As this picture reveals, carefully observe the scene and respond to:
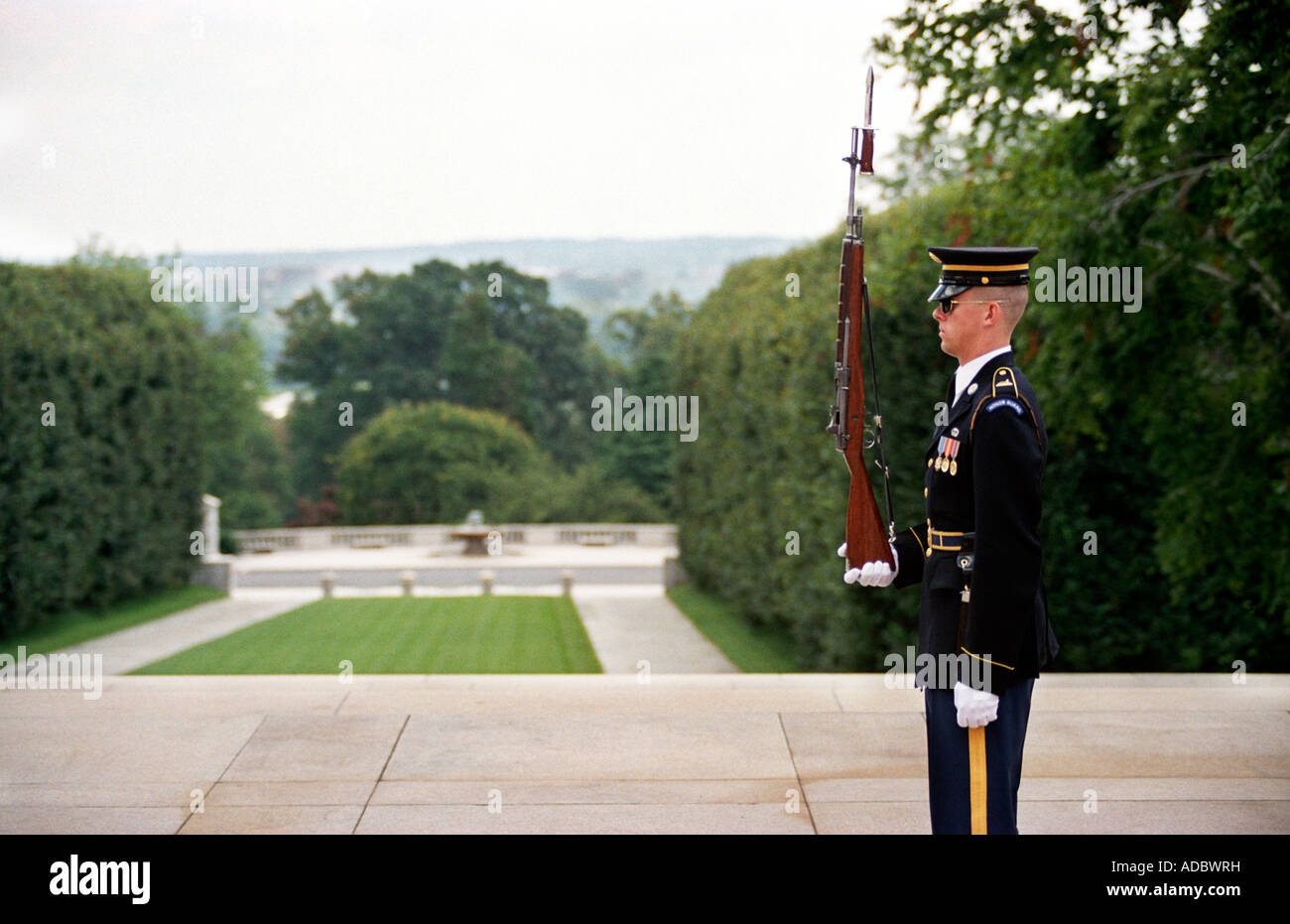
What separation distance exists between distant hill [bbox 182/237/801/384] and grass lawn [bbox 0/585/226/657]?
42.3m

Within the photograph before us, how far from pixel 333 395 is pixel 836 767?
4262 cm

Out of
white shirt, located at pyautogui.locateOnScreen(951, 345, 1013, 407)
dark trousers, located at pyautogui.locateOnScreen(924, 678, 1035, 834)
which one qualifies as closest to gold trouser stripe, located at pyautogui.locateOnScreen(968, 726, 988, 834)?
dark trousers, located at pyautogui.locateOnScreen(924, 678, 1035, 834)

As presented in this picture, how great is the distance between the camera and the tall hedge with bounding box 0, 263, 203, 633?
559 inches

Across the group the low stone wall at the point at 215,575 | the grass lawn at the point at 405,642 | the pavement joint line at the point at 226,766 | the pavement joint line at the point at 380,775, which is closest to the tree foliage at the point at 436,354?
the low stone wall at the point at 215,575

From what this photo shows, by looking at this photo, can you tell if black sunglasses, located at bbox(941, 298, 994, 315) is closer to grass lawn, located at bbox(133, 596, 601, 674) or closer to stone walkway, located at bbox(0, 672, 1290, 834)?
stone walkway, located at bbox(0, 672, 1290, 834)

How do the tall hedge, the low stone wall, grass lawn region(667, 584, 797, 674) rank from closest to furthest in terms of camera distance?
grass lawn region(667, 584, 797, 674) < the tall hedge < the low stone wall

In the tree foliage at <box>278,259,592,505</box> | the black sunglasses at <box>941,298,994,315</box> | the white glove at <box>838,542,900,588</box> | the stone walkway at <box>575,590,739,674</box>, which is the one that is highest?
the tree foliage at <box>278,259,592,505</box>

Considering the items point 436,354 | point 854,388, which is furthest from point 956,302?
point 436,354

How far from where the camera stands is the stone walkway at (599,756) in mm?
4754

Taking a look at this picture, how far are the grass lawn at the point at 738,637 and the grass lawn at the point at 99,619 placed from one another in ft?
23.8

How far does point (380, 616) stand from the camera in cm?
1689

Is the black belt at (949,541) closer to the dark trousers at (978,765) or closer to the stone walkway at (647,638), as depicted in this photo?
the dark trousers at (978,765)

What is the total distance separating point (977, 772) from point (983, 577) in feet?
1.81

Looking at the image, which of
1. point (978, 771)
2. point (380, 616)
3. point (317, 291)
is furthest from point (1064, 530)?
point (317, 291)
